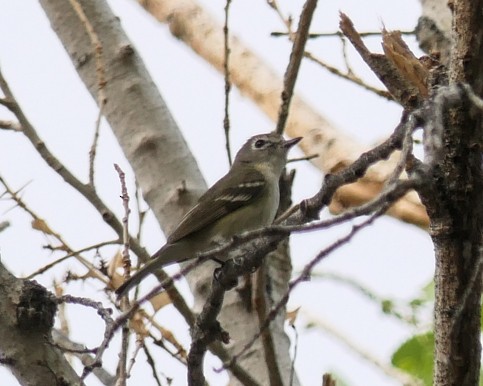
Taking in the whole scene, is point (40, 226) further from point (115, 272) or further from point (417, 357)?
point (417, 357)

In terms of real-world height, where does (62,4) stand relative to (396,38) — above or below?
above

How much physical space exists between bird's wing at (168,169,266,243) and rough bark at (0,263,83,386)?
1.73 meters

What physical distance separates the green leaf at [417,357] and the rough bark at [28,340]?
5.38ft

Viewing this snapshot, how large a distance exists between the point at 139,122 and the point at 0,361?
2.03 metres

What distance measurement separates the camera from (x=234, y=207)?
5223 mm

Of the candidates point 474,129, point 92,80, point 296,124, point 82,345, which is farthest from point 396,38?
point 296,124

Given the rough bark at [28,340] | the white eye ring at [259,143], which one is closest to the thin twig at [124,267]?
the rough bark at [28,340]

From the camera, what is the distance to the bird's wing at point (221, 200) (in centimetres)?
443

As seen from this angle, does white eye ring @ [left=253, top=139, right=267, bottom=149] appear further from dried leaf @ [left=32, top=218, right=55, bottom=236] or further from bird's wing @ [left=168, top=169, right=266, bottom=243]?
dried leaf @ [left=32, top=218, right=55, bottom=236]

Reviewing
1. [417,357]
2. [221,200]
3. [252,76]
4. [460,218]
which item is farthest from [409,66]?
[252,76]

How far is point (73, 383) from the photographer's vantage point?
2.57 m

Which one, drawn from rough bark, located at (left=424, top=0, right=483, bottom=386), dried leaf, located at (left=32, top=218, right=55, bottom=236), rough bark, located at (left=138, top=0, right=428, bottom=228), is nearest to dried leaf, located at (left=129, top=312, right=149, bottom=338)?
dried leaf, located at (left=32, top=218, right=55, bottom=236)

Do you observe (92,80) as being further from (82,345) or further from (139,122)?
(82,345)

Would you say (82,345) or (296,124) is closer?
Result: (82,345)
